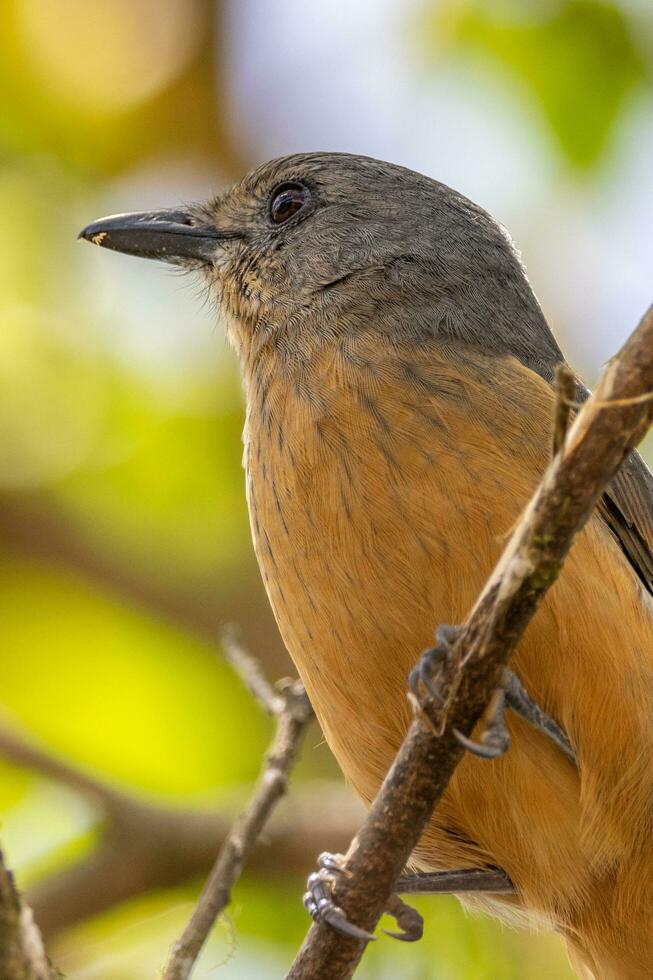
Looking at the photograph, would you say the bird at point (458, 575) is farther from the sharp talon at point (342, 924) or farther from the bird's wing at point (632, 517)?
the sharp talon at point (342, 924)

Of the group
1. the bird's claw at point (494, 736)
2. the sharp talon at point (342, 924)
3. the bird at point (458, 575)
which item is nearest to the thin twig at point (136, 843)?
the bird at point (458, 575)

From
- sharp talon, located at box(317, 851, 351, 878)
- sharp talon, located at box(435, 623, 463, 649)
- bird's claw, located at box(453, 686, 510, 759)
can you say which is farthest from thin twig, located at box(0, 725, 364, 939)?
sharp talon, located at box(435, 623, 463, 649)

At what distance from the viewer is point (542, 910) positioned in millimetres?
3678

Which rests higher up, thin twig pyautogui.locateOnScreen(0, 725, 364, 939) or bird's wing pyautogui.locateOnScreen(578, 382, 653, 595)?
bird's wing pyautogui.locateOnScreen(578, 382, 653, 595)

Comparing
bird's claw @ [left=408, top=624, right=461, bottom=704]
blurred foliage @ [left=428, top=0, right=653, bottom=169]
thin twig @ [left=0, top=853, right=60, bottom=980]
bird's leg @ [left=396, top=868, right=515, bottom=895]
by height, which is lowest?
bird's leg @ [left=396, top=868, right=515, bottom=895]

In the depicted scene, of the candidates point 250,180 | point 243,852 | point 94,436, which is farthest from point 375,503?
point 94,436

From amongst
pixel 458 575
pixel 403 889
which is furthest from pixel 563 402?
pixel 403 889

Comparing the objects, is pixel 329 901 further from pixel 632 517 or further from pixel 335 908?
pixel 632 517

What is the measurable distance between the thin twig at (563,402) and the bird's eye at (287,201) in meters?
2.63

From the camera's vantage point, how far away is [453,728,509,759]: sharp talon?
262 cm

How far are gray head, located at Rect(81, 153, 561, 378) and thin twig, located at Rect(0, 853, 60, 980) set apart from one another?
2.16m

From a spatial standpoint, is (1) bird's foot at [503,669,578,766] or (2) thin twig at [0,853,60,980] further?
(1) bird's foot at [503,669,578,766]

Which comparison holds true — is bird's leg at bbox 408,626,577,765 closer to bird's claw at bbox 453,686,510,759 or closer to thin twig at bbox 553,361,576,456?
bird's claw at bbox 453,686,510,759

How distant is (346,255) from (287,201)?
53cm
